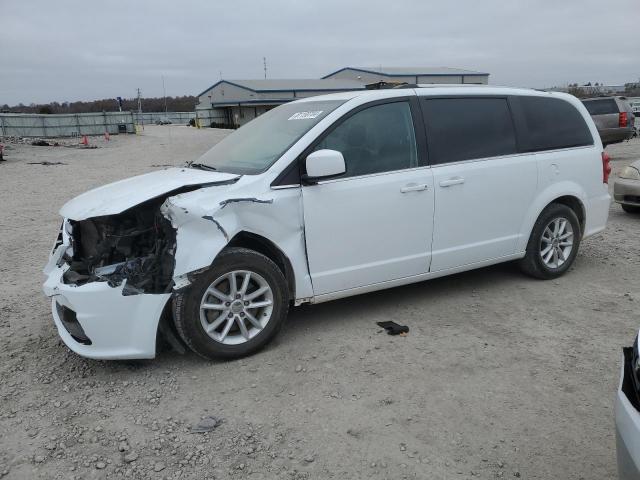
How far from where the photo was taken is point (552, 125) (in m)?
5.29

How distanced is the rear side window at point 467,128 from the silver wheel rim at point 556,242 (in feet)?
3.06

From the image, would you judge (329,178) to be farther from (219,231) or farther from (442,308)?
(442,308)

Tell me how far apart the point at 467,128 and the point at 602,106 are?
1578 centimetres

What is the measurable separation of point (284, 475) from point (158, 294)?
149 cm

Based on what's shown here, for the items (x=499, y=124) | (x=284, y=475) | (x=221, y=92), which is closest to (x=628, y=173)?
(x=499, y=124)

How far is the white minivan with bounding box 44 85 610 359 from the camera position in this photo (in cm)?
360

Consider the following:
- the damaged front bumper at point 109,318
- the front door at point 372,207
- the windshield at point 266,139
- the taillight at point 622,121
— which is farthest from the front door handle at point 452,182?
the taillight at point 622,121

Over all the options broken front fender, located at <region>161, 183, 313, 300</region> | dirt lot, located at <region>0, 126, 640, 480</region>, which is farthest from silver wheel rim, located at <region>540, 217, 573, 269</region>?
broken front fender, located at <region>161, 183, 313, 300</region>

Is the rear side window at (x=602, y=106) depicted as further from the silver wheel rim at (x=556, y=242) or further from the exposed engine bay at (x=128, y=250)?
the exposed engine bay at (x=128, y=250)

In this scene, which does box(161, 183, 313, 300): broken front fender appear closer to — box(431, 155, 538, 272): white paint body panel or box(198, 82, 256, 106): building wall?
box(431, 155, 538, 272): white paint body panel

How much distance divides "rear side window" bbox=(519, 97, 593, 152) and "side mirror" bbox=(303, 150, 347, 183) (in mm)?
2190

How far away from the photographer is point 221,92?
203 ft

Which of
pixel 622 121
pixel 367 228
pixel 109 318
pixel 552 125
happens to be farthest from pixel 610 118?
pixel 109 318

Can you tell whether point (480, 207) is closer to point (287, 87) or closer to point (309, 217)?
point (309, 217)
